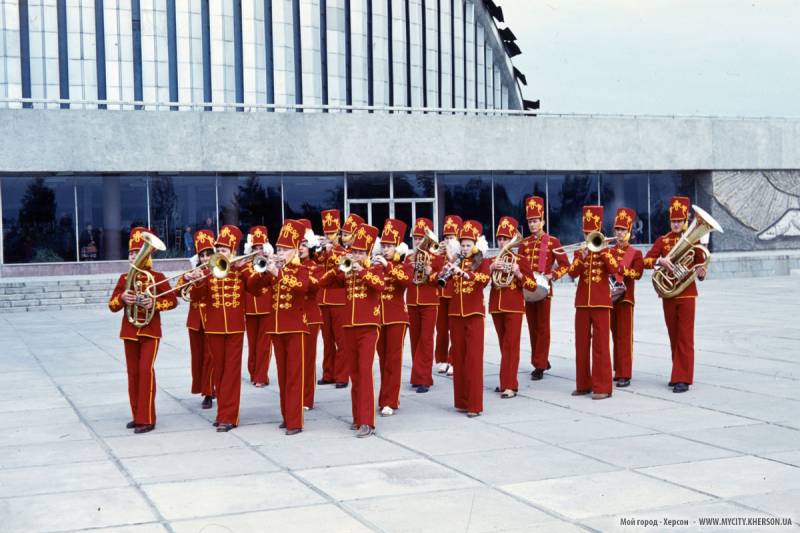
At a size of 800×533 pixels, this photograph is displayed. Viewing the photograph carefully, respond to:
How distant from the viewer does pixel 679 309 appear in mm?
10969

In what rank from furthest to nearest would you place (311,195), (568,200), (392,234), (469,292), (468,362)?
(568,200) → (311,195) → (469,292) → (468,362) → (392,234)

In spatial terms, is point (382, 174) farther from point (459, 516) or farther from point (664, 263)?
point (459, 516)

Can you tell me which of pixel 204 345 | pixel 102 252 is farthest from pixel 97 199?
pixel 204 345

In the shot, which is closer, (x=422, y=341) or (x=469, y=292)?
(x=469, y=292)

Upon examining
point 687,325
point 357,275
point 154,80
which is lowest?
point 687,325

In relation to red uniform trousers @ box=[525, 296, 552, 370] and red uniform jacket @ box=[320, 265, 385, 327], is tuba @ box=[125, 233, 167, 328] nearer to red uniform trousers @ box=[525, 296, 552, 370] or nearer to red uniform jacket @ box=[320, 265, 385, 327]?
red uniform jacket @ box=[320, 265, 385, 327]

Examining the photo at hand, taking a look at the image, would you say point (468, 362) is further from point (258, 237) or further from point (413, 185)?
point (413, 185)

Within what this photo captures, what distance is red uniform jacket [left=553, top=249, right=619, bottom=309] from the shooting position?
10.6 metres

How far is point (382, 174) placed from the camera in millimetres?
32688

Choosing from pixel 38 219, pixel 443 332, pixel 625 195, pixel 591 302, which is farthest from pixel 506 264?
pixel 625 195

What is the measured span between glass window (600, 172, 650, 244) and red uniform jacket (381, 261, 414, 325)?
26.6m

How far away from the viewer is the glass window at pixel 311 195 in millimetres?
32031

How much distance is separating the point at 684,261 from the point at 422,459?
Answer: 4554mm

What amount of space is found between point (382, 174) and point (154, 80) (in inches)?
544
